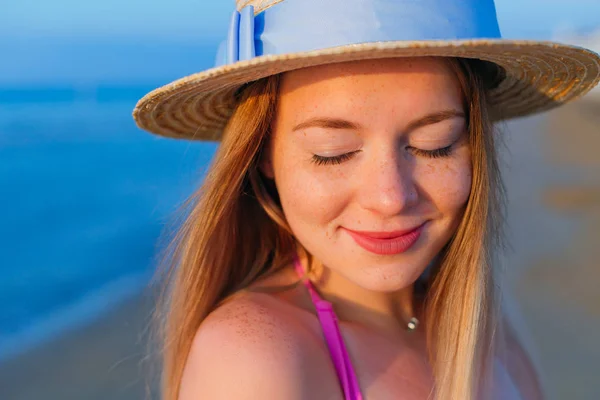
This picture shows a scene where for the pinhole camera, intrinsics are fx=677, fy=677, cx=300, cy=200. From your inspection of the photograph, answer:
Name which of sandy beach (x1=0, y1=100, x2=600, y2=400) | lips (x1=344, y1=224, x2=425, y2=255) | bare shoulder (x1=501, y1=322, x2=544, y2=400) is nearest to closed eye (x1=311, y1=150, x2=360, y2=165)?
lips (x1=344, y1=224, x2=425, y2=255)

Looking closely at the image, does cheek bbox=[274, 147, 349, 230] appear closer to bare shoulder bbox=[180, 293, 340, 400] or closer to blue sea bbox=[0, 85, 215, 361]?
bare shoulder bbox=[180, 293, 340, 400]

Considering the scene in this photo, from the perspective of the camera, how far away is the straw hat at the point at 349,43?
5.56 feet

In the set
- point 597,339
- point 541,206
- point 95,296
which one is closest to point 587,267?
point 597,339

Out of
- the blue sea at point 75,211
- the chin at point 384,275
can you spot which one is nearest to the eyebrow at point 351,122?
the chin at point 384,275

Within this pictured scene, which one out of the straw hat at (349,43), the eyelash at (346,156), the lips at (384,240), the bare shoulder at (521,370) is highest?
the straw hat at (349,43)

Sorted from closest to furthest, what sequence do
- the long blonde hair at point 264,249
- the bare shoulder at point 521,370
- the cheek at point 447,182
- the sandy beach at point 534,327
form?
the cheek at point 447,182, the long blonde hair at point 264,249, the bare shoulder at point 521,370, the sandy beach at point 534,327

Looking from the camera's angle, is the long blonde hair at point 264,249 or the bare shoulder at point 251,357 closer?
the bare shoulder at point 251,357

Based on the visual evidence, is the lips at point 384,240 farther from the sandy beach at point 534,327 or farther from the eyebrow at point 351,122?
the sandy beach at point 534,327

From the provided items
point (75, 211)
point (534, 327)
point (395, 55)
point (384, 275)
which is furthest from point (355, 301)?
point (75, 211)

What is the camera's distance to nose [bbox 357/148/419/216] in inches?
71.0

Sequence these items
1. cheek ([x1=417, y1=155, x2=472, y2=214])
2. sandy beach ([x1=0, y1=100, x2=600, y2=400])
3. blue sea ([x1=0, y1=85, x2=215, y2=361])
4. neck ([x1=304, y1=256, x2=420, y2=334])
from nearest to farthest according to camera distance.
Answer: cheek ([x1=417, y1=155, x2=472, y2=214])
neck ([x1=304, y1=256, x2=420, y2=334])
sandy beach ([x1=0, y1=100, x2=600, y2=400])
blue sea ([x1=0, y1=85, x2=215, y2=361])

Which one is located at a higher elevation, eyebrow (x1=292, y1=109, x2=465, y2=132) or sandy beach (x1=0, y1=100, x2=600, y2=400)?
eyebrow (x1=292, y1=109, x2=465, y2=132)

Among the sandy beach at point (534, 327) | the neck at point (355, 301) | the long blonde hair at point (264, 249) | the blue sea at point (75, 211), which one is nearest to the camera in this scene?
the long blonde hair at point (264, 249)

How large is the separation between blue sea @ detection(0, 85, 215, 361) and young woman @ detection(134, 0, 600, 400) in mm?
451
